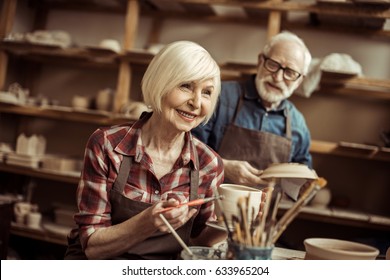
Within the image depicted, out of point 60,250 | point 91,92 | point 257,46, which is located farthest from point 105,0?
point 60,250

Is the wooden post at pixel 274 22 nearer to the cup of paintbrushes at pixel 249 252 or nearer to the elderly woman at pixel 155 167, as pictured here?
the elderly woman at pixel 155 167

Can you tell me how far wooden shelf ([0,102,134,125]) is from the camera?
3654mm

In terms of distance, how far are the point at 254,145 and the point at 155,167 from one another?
4.08 feet

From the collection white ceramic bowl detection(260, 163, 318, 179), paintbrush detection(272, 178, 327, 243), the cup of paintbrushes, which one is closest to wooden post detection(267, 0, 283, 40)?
white ceramic bowl detection(260, 163, 318, 179)

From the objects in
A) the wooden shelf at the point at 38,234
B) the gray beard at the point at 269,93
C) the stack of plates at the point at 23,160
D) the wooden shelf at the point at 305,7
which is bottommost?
the wooden shelf at the point at 38,234

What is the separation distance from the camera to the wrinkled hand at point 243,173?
1.97m

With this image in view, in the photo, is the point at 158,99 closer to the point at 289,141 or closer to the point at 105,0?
the point at 289,141

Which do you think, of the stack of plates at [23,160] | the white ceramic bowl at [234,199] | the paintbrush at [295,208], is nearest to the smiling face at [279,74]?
the white ceramic bowl at [234,199]

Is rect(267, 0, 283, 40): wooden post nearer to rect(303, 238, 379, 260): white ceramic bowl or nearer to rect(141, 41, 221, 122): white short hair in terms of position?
rect(141, 41, 221, 122): white short hair

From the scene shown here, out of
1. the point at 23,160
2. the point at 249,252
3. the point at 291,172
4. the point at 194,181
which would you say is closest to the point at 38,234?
the point at 23,160

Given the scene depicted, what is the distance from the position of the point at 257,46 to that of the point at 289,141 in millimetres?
1245

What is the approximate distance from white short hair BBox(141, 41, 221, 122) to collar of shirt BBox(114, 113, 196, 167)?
0.14 meters

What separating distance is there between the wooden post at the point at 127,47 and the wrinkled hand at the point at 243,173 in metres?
1.69

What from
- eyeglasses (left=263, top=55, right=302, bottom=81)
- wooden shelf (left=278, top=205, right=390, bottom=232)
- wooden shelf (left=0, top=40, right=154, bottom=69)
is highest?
wooden shelf (left=0, top=40, right=154, bottom=69)
